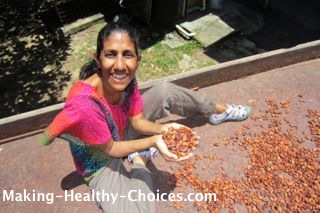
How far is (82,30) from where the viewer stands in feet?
30.8

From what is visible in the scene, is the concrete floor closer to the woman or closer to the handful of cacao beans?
the woman

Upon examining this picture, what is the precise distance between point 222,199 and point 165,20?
673cm

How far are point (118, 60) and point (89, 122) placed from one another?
0.58m

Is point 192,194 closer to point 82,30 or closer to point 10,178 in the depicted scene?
point 10,178

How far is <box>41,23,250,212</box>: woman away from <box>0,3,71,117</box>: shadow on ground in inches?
162

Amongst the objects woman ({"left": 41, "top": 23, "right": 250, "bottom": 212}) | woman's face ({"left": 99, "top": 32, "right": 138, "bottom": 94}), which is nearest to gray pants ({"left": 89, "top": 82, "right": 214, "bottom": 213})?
woman ({"left": 41, "top": 23, "right": 250, "bottom": 212})

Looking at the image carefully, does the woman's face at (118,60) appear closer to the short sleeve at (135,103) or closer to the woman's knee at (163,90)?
the short sleeve at (135,103)

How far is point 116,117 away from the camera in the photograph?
11.1 feet

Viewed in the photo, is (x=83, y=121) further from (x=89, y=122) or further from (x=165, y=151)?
(x=165, y=151)

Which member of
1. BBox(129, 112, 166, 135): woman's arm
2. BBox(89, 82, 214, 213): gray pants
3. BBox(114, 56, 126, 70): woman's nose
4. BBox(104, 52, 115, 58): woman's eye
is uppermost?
BBox(104, 52, 115, 58): woman's eye

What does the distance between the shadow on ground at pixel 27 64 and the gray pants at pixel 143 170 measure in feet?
13.2

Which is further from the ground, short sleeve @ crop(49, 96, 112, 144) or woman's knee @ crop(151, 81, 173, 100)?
short sleeve @ crop(49, 96, 112, 144)

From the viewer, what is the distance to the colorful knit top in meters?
2.83

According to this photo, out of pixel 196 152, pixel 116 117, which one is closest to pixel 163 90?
pixel 116 117
